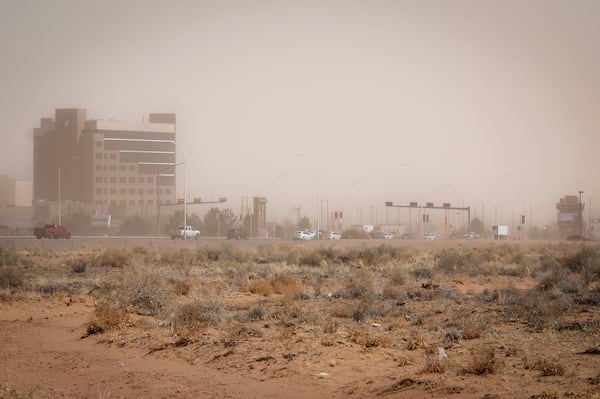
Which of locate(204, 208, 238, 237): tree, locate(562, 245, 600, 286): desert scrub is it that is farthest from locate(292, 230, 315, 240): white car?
locate(562, 245, 600, 286): desert scrub

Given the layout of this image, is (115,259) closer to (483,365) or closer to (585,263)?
(585,263)

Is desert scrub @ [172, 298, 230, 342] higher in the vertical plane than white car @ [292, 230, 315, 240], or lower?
lower

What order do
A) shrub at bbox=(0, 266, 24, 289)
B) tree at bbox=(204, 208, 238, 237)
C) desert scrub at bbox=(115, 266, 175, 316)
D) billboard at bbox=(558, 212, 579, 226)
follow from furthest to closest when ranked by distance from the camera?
billboard at bbox=(558, 212, 579, 226) → tree at bbox=(204, 208, 238, 237) → shrub at bbox=(0, 266, 24, 289) → desert scrub at bbox=(115, 266, 175, 316)

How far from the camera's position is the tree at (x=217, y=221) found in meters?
154

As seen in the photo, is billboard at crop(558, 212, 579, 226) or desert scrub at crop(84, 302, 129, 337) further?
billboard at crop(558, 212, 579, 226)

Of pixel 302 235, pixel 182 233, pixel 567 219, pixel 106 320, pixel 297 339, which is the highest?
pixel 567 219

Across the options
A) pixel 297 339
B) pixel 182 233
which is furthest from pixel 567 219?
pixel 297 339

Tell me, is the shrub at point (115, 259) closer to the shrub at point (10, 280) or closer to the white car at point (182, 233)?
the shrub at point (10, 280)

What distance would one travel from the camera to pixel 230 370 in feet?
54.6

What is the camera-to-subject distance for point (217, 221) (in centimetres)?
15088

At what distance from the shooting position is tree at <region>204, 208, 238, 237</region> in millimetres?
153750

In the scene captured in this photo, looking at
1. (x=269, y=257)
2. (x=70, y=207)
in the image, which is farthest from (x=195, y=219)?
(x=269, y=257)

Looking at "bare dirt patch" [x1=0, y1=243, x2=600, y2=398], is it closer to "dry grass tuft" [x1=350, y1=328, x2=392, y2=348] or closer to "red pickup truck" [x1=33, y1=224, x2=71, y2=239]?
"dry grass tuft" [x1=350, y1=328, x2=392, y2=348]

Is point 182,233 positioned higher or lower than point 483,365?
higher
